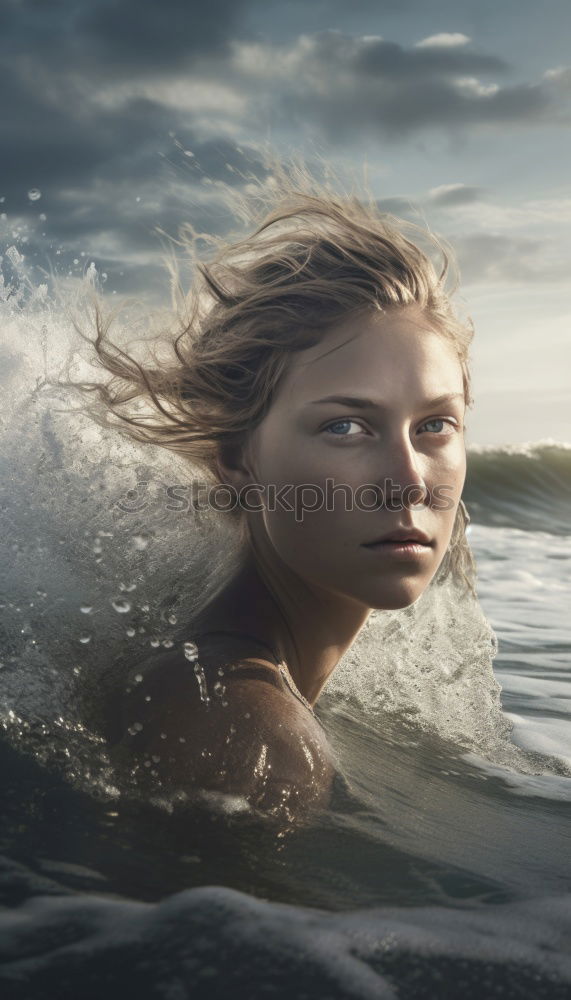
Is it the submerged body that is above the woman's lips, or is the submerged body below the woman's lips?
below

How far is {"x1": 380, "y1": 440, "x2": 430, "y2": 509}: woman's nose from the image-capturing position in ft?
7.73

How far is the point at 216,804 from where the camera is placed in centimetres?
204

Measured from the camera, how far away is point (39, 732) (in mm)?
2453

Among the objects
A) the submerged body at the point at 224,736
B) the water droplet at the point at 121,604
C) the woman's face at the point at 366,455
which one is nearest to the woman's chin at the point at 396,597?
the woman's face at the point at 366,455

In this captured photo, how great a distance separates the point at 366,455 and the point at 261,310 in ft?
1.87

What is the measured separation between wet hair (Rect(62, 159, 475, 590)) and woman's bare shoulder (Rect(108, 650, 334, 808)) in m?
0.75

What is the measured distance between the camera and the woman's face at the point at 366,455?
2363mm

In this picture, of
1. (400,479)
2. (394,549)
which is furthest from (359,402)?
(394,549)

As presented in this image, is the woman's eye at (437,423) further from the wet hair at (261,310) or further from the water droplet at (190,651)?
the water droplet at (190,651)

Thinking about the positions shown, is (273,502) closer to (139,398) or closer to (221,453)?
(221,453)

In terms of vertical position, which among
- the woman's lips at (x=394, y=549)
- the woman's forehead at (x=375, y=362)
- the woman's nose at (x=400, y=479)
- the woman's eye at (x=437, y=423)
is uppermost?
the woman's forehead at (x=375, y=362)

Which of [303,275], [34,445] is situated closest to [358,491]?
[303,275]

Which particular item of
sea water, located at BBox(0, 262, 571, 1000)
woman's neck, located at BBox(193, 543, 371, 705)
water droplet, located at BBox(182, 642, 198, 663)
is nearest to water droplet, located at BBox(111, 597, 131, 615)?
sea water, located at BBox(0, 262, 571, 1000)

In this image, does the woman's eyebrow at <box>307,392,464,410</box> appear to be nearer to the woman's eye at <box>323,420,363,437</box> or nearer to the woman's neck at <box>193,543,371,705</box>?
the woman's eye at <box>323,420,363,437</box>
